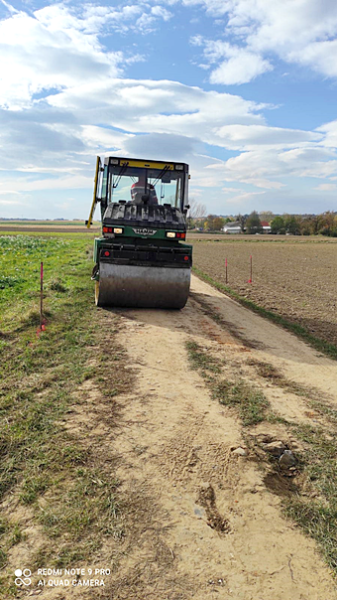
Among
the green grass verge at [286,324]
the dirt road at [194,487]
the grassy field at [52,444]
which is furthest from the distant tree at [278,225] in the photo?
the dirt road at [194,487]

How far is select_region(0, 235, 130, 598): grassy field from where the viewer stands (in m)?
3.56

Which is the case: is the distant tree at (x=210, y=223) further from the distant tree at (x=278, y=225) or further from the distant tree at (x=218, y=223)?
the distant tree at (x=278, y=225)

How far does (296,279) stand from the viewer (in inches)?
918

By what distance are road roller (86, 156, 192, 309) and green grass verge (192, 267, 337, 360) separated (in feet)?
9.57

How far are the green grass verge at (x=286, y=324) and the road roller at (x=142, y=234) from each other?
2.92 meters

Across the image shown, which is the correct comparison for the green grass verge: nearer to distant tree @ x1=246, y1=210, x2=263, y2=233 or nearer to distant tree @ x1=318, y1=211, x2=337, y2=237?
distant tree @ x1=318, y1=211, x2=337, y2=237

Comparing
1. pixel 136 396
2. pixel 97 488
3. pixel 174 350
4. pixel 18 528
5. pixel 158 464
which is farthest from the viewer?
pixel 174 350

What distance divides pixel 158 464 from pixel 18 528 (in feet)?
4.83

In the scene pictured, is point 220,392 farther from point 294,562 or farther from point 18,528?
point 18,528

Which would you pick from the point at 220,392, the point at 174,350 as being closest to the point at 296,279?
the point at 174,350

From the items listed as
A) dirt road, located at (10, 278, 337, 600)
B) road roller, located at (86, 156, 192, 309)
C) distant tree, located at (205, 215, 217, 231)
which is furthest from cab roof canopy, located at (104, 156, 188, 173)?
distant tree, located at (205, 215, 217, 231)

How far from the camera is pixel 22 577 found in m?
3.20

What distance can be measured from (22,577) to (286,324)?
981 cm

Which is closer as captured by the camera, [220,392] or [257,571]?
[257,571]
